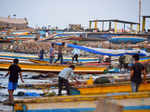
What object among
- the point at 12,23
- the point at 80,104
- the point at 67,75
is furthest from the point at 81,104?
the point at 12,23

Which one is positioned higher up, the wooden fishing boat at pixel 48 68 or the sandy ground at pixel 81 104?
the sandy ground at pixel 81 104

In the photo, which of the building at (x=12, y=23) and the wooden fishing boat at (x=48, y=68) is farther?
the building at (x=12, y=23)

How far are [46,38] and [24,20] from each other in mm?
16193

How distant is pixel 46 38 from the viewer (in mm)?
38281

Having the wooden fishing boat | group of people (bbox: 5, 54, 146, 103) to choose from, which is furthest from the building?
group of people (bbox: 5, 54, 146, 103)

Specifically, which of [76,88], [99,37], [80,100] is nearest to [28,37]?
[99,37]

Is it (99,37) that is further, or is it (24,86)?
(99,37)

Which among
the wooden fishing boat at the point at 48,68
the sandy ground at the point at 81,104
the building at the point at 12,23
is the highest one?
the building at the point at 12,23

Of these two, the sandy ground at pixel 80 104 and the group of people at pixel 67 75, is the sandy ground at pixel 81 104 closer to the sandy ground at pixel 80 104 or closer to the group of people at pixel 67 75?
the sandy ground at pixel 80 104

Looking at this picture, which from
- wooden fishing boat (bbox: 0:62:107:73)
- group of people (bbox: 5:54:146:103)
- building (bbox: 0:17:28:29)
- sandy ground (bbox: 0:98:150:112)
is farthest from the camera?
building (bbox: 0:17:28:29)

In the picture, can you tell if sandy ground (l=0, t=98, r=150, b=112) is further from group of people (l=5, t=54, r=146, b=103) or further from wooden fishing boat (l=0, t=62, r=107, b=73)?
wooden fishing boat (l=0, t=62, r=107, b=73)

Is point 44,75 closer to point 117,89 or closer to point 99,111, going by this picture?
point 117,89

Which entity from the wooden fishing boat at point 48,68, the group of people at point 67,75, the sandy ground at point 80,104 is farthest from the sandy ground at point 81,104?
the wooden fishing boat at point 48,68

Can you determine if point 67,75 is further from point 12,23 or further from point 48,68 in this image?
point 12,23
